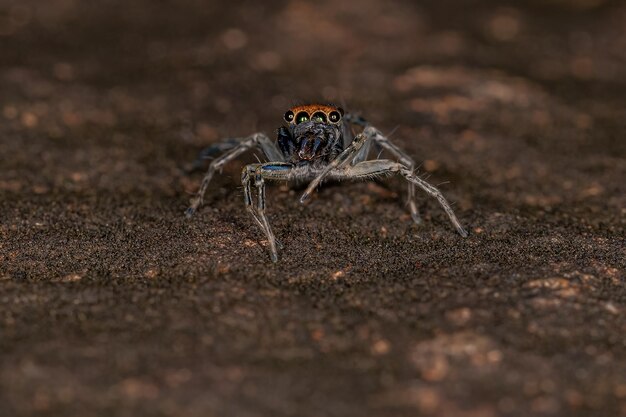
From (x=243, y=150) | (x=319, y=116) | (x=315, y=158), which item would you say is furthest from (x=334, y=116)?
(x=243, y=150)

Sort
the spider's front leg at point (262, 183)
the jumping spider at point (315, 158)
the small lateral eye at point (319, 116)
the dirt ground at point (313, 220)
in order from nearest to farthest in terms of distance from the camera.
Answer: the dirt ground at point (313, 220)
the spider's front leg at point (262, 183)
the jumping spider at point (315, 158)
the small lateral eye at point (319, 116)

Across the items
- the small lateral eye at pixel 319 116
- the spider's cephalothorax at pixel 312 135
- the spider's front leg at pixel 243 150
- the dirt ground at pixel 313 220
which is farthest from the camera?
the spider's front leg at pixel 243 150

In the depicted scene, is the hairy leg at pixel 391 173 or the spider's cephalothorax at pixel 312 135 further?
the spider's cephalothorax at pixel 312 135

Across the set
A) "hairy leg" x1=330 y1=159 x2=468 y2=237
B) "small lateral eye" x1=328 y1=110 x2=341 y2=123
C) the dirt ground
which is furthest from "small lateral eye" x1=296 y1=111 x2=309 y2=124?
the dirt ground

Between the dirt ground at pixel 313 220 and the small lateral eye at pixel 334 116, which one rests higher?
the small lateral eye at pixel 334 116

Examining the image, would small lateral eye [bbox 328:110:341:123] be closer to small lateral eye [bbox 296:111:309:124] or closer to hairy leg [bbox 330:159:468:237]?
small lateral eye [bbox 296:111:309:124]

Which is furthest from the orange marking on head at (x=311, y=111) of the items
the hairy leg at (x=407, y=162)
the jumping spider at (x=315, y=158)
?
the hairy leg at (x=407, y=162)

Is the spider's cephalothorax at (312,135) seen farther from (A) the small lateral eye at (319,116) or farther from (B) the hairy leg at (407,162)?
(B) the hairy leg at (407,162)
